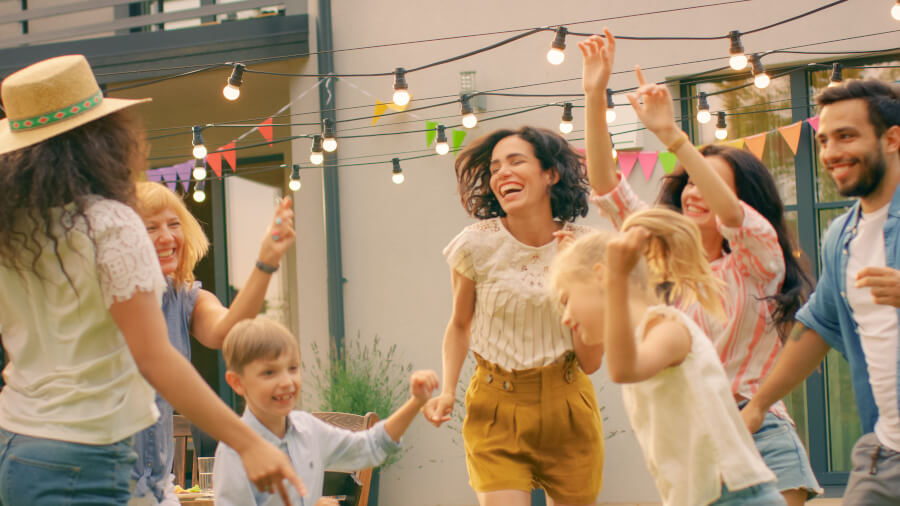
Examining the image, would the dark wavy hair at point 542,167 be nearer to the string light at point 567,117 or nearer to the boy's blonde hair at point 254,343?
the boy's blonde hair at point 254,343

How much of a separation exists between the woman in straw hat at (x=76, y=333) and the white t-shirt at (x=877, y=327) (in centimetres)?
171

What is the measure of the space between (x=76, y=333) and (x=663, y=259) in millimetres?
1432

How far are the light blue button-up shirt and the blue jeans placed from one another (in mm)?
490

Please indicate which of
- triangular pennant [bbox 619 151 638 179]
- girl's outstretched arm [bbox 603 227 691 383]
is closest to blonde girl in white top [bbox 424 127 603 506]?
girl's outstretched arm [bbox 603 227 691 383]

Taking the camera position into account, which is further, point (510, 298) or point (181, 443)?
point (181, 443)

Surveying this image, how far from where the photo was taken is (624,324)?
6.98 feet

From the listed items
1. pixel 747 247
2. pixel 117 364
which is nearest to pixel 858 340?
pixel 747 247

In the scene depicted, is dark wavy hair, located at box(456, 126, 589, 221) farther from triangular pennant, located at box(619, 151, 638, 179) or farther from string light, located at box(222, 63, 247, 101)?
triangular pennant, located at box(619, 151, 638, 179)

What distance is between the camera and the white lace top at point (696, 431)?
2.32 metres

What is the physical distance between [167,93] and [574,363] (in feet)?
20.1

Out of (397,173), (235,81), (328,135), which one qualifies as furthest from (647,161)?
(235,81)

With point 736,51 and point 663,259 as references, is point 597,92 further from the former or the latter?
point 736,51

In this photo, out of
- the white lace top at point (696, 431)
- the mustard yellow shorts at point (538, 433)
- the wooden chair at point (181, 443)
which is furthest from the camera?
the wooden chair at point (181, 443)

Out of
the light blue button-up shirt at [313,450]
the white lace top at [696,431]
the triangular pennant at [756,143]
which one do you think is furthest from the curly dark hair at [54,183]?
the triangular pennant at [756,143]
